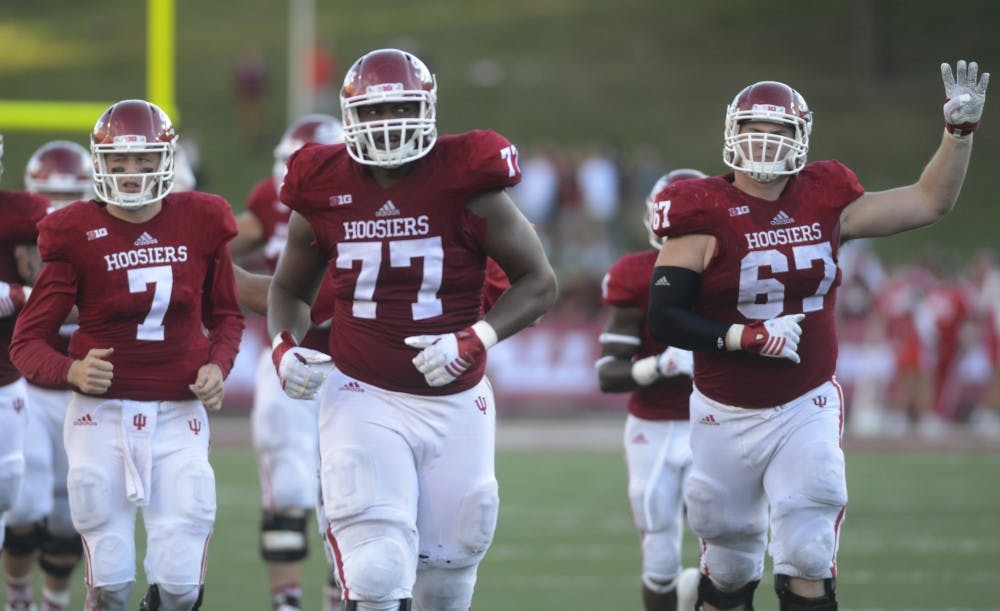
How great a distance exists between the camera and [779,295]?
18.6 ft

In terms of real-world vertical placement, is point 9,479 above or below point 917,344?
above

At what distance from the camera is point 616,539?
9922 mm

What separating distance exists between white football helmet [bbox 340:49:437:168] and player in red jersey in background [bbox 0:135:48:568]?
1869 millimetres

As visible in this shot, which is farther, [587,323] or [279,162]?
[587,323]

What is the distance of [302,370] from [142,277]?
2.56 feet

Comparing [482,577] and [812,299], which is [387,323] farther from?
[482,577]

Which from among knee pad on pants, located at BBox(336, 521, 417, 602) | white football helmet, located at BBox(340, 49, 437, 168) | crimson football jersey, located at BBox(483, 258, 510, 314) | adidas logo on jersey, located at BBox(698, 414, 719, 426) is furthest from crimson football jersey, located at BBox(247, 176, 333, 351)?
knee pad on pants, located at BBox(336, 521, 417, 602)

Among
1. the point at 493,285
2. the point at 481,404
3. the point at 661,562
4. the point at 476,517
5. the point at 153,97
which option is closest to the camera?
the point at 476,517

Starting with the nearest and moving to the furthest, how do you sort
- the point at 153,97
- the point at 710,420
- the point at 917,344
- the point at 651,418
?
the point at 710,420, the point at 651,418, the point at 153,97, the point at 917,344

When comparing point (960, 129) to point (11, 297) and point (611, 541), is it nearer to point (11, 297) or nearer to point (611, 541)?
point (11, 297)

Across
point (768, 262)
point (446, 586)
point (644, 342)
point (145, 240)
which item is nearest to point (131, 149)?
point (145, 240)

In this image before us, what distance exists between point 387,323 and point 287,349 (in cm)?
36

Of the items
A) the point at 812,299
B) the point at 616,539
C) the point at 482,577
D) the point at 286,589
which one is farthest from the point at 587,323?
the point at 812,299

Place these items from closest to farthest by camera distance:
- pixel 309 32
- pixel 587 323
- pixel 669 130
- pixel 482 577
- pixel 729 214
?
pixel 729 214 < pixel 482 577 < pixel 587 323 < pixel 669 130 < pixel 309 32
